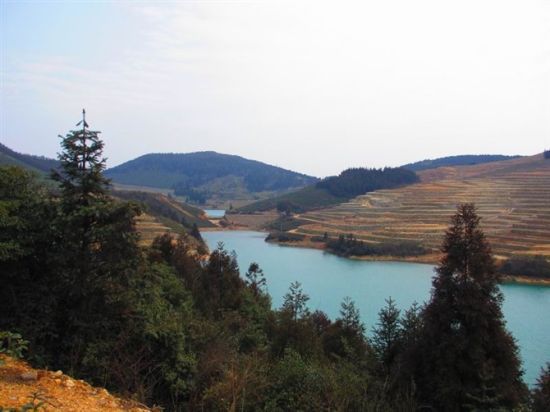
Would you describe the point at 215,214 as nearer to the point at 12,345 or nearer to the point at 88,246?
the point at 88,246

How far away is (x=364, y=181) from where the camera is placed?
474 feet

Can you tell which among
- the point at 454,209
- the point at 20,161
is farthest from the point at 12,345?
the point at 20,161

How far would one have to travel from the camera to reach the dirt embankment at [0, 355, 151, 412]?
19.0 ft

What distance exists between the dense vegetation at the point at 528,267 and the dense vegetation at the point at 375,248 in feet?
44.7

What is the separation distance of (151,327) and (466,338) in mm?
8561

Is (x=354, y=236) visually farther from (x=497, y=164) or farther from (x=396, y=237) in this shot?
(x=497, y=164)

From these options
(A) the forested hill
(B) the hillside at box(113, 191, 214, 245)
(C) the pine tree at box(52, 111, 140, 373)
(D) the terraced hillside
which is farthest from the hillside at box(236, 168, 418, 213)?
(C) the pine tree at box(52, 111, 140, 373)

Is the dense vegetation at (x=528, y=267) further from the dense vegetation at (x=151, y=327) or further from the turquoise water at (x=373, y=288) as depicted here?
the dense vegetation at (x=151, y=327)

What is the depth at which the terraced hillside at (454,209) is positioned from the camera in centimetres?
7106

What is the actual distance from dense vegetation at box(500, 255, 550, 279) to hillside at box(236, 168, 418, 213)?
3029 inches

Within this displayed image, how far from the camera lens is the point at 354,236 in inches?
3310

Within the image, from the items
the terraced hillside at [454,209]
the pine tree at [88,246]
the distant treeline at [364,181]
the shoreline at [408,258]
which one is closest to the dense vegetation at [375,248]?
the shoreline at [408,258]

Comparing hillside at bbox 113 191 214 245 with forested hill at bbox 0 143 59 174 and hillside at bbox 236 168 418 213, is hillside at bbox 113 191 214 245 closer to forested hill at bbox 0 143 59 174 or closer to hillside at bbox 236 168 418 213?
forested hill at bbox 0 143 59 174

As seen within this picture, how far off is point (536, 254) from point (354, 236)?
30892 millimetres
